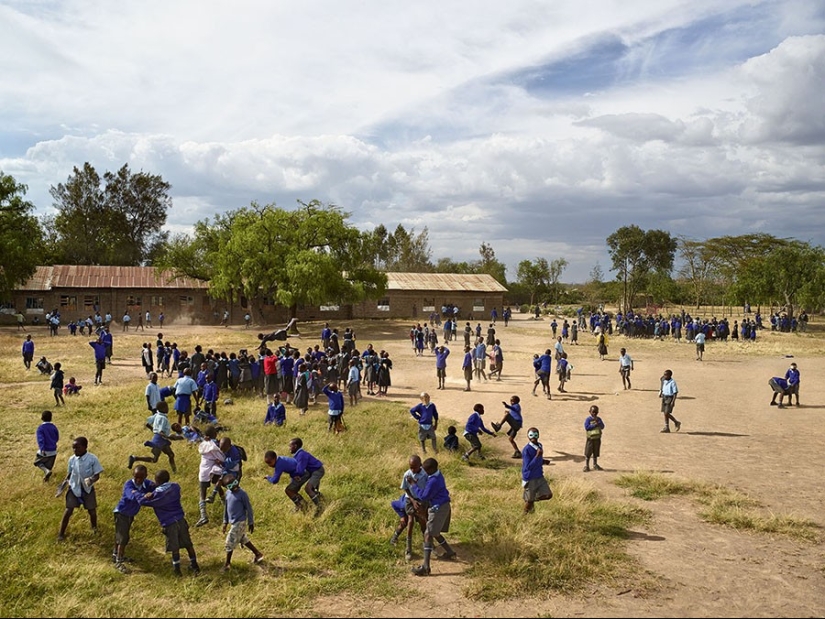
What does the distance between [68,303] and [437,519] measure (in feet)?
143

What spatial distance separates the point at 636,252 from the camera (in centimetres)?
6291

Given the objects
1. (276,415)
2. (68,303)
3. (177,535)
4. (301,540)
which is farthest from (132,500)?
(68,303)

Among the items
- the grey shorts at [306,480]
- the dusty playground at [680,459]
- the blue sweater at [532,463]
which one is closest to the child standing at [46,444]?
the grey shorts at [306,480]

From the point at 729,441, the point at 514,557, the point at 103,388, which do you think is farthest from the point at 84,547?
the point at 729,441

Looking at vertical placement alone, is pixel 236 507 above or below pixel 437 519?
above

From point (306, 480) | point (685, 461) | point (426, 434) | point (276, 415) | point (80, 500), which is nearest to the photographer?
point (80, 500)

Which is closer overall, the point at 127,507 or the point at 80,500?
Result: the point at 127,507

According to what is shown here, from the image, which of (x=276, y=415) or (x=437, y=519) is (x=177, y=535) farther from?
(x=276, y=415)

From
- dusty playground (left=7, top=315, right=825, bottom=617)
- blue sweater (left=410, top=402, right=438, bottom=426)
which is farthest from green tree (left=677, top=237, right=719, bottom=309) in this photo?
blue sweater (left=410, top=402, right=438, bottom=426)

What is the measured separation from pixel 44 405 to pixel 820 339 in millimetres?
41806

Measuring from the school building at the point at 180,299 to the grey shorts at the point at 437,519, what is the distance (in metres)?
36.4

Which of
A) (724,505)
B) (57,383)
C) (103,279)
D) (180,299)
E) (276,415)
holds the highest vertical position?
(103,279)

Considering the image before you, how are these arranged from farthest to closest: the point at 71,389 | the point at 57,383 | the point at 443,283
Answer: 1. the point at 443,283
2. the point at 71,389
3. the point at 57,383

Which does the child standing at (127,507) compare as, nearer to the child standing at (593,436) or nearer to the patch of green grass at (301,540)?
the patch of green grass at (301,540)
